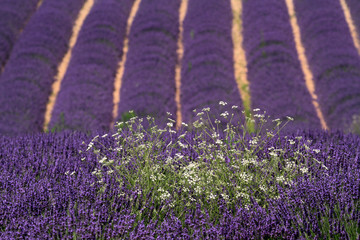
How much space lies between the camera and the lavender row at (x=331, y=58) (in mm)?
8852

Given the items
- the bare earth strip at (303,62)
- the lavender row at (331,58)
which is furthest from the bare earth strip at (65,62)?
the lavender row at (331,58)

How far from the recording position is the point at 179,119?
30.3 feet

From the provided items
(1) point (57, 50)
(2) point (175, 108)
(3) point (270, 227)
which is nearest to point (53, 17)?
(1) point (57, 50)

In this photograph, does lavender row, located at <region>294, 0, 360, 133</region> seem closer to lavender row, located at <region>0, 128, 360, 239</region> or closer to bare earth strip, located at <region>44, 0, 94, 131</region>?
lavender row, located at <region>0, 128, 360, 239</region>

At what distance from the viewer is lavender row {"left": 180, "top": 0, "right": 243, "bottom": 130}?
8812 millimetres

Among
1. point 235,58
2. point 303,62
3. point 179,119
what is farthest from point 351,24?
point 179,119

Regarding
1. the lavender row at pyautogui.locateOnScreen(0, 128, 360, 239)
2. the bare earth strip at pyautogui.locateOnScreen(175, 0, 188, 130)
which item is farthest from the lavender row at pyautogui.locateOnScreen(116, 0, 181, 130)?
the lavender row at pyautogui.locateOnScreen(0, 128, 360, 239)

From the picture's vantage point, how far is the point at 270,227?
2.65 meters

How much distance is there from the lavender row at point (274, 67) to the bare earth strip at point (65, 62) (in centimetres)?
504

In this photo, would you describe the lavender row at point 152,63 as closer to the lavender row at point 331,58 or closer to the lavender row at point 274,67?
the lavender row at point 274,67

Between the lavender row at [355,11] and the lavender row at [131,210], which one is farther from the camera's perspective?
the lavender row at [355,11]

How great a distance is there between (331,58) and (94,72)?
20.8 ft

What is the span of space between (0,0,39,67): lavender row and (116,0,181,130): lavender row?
3791 mm

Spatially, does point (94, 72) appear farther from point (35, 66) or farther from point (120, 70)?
point (35, 66)
